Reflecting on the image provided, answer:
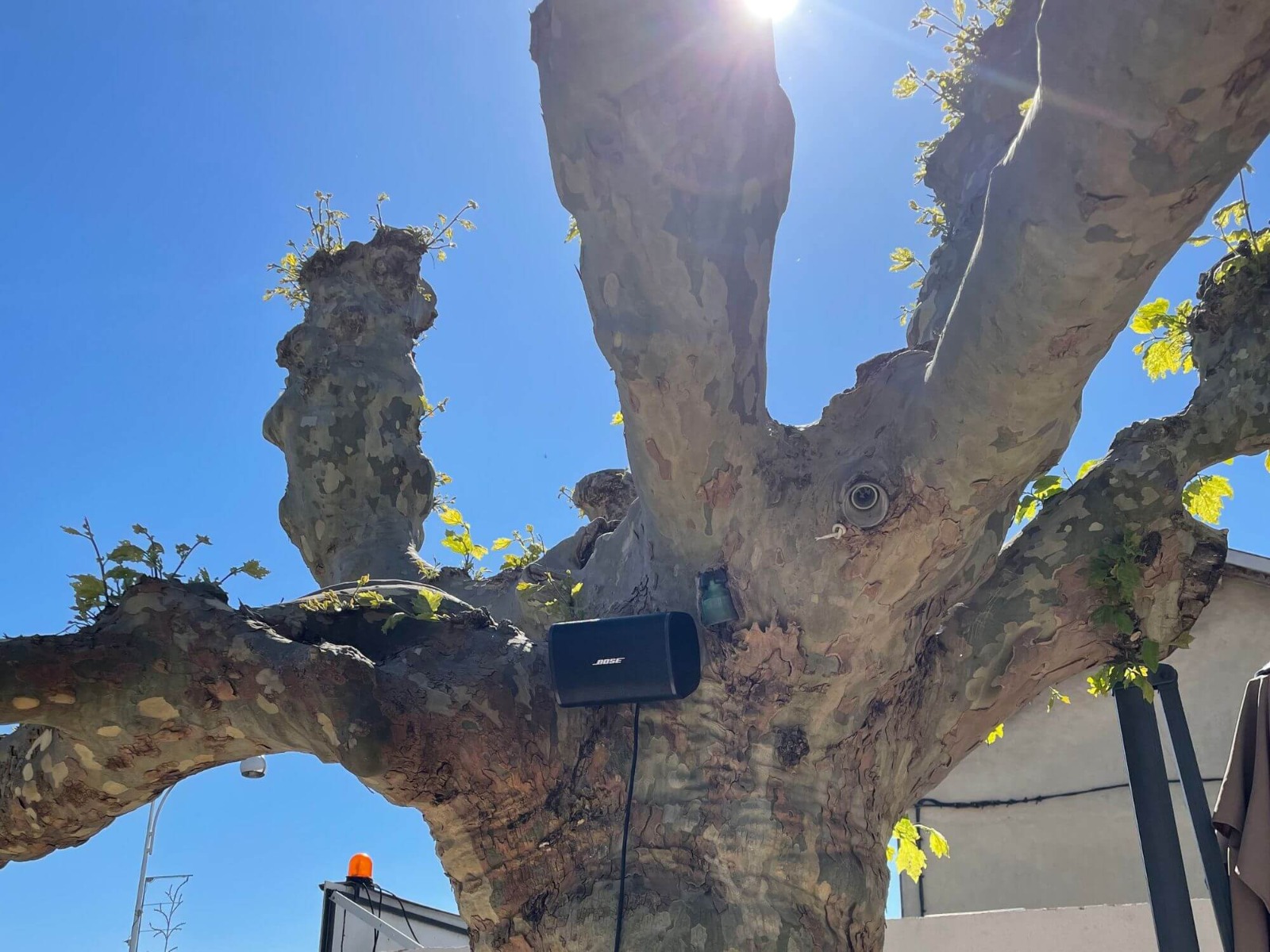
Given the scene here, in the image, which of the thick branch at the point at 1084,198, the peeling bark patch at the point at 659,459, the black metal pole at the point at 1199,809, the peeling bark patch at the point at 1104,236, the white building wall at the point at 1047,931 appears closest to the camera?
the thick branch at the point at 1084,198

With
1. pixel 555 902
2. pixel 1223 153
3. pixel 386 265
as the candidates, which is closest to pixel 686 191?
pixel 1223 153

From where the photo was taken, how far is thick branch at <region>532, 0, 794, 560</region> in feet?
7.52

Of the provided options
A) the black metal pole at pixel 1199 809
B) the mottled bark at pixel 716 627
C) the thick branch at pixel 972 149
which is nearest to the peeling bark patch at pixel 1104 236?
the mottled bark at pixel 716 627

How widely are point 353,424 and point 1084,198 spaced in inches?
122

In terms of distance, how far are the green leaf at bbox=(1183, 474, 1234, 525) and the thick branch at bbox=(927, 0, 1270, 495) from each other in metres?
1.14

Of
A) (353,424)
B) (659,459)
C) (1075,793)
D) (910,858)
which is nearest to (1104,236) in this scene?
(659,459)

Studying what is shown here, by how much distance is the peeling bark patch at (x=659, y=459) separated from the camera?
2506mm

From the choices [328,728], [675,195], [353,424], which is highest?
[353,424]

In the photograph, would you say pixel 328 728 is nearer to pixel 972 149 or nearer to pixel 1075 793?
pixel 972 149


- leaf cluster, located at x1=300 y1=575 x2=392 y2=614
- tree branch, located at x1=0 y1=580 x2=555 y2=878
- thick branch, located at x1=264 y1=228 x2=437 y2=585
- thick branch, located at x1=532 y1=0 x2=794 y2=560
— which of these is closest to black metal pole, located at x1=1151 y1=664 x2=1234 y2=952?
thick branch, located at x1=532 y1=0 x2=794 y2=560

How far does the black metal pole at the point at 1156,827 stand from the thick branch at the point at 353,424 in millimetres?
2540

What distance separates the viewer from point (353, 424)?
411 cm

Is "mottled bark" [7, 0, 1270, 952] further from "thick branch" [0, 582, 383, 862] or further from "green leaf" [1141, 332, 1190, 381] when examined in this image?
"green leaf" [1141, 332, 1190, 381]

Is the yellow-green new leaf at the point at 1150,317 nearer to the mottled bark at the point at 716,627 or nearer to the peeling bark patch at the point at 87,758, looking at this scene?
the mottled bark at the point at 716,627
